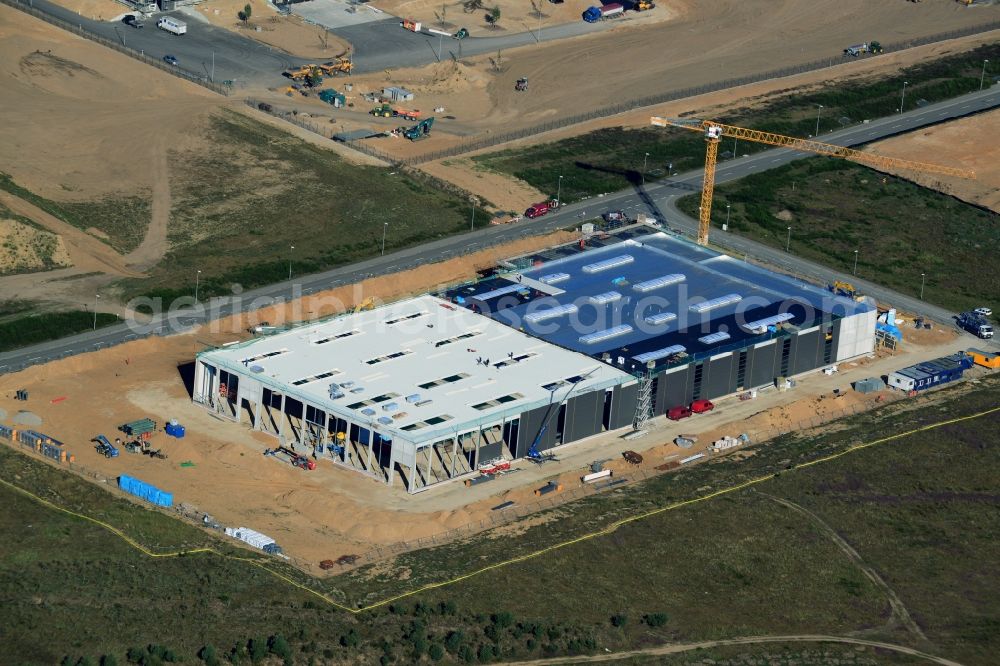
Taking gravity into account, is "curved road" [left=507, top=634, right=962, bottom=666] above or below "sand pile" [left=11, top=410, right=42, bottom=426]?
below

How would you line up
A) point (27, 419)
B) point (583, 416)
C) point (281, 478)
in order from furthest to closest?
point (583, 416) < point (27, 419) < point (281, 478)

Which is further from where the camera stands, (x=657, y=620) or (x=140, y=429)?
(x=140, y=429)

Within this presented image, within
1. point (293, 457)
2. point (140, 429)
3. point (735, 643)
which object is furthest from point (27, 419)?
point (735, 643)

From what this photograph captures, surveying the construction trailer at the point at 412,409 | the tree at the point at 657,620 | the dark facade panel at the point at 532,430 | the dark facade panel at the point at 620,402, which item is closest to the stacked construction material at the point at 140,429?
the construction trailer at the point at 412,409

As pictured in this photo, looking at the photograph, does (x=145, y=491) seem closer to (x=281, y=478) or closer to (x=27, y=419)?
(x=281, y=478)

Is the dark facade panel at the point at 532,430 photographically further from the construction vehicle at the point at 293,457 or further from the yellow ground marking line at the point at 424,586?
the construction vehicle at the point at 293,457

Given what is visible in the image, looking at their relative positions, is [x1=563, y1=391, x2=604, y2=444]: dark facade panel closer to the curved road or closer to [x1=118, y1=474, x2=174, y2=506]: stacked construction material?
the curved road

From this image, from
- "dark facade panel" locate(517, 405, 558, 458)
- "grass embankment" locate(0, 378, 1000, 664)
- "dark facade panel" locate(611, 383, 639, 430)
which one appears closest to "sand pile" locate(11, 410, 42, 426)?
"grass embankment" locate(0, 378, 1000, 664)
